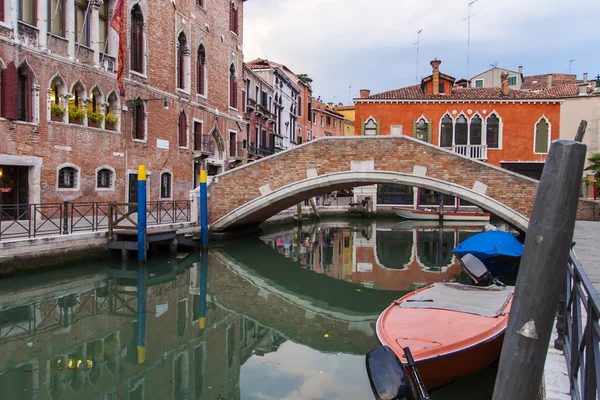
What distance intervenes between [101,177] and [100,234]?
3665 millimetres

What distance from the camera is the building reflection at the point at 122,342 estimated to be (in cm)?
436

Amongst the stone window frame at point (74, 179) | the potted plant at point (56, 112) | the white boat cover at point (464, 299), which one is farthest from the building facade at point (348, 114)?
the white boat cover at point (464, 299)

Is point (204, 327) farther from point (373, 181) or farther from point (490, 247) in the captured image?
point (373, 181)

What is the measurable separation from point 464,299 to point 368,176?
6.39m

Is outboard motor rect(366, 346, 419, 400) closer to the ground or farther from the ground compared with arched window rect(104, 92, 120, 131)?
closer to the ground

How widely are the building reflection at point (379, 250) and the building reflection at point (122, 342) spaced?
3.45m

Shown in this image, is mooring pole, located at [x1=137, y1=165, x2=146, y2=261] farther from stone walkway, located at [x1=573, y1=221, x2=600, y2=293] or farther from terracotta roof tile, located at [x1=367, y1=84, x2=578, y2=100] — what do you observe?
terracotta roof tile, located at [x1=367, y1=84, x2=578, y2=100]

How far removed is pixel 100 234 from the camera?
31.3 ft

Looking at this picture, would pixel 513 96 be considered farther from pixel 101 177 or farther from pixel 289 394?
pixel 289 394

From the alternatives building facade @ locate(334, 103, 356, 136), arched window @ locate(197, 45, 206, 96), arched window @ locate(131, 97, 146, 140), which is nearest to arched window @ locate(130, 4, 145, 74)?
arched window @ locate(131, 97, 146, 140)

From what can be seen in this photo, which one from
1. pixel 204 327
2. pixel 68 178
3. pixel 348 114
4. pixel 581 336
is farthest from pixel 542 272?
pixel 348 114

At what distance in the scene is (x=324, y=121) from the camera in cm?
3959

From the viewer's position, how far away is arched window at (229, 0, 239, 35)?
19.4 m

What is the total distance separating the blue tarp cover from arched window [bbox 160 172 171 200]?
9339 mm
